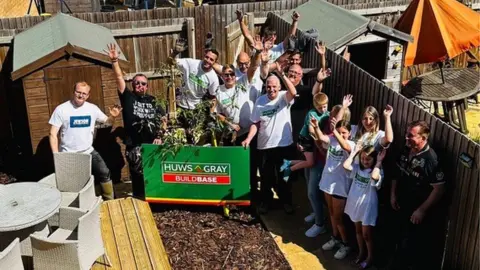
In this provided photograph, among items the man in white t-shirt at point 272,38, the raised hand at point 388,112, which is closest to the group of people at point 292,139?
the raised hand at point 388,112

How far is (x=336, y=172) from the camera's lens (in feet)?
20.9

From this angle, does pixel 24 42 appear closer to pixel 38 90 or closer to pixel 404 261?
pixel 38 90

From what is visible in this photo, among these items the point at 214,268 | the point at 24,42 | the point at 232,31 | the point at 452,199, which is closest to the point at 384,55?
the point at 232,31

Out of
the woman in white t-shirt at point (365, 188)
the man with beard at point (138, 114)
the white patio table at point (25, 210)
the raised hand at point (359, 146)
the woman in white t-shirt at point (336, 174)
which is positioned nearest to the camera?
the white patio table at point (25, 210)

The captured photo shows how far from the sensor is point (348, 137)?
20.9ft

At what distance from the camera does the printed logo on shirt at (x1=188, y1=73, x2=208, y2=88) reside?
7.96 metres

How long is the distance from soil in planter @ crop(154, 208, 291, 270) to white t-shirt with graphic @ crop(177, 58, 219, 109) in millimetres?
1587

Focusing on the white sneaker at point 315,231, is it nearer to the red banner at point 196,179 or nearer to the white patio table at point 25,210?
the red banner at point 196,179

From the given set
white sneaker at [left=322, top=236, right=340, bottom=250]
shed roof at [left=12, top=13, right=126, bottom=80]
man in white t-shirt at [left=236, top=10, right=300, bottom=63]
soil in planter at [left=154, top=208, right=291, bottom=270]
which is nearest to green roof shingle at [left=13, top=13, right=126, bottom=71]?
shed roof at [left=12, top=13, right=126, bottom=80]

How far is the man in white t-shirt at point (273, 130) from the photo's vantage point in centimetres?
700

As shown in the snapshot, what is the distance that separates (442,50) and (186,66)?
13.8ft

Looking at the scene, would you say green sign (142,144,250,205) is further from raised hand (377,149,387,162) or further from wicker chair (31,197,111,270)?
raised hand (377,149,387,162)

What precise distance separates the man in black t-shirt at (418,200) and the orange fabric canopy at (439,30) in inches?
156

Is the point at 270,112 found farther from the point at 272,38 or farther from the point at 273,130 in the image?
the point at 272,38
